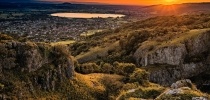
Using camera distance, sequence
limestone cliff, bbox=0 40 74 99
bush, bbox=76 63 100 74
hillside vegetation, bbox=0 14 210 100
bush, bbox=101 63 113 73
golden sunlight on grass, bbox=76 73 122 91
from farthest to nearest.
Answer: bush, bbox=101 63 113 73
bush, bbox=76 63 100 74
golden sunlight on grass, bbox=76 73 122 91
limestone cliff, bbox=0 40 74 99
hillside vegetation, bbox=0 14 210 100

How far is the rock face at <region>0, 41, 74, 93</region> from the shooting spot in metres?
77.3

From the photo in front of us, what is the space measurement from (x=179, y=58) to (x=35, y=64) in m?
71.3

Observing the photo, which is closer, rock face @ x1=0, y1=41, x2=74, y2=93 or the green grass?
rock face @ x1=0, y1=41, x2=74, y2=93

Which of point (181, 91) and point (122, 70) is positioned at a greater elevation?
point (181, 91)

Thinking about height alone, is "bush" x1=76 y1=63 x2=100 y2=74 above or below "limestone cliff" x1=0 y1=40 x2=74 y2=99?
below

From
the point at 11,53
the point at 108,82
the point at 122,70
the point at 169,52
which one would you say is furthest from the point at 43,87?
the point at 169,52

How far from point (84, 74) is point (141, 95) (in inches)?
2149

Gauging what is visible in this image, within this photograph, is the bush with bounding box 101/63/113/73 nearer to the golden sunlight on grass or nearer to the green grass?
the golden sunlight on grass

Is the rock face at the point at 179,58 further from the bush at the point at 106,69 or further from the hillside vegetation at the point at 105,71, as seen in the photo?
the bush at the point at 106,69

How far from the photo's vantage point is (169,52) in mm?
138875

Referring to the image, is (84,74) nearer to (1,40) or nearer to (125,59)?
(1,40)

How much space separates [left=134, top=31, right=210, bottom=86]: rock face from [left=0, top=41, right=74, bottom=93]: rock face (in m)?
48.4

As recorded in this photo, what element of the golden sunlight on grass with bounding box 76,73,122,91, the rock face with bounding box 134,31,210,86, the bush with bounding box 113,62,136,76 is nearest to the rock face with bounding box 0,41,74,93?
the golden sunlight on grass with bounding box 76,73,122,91

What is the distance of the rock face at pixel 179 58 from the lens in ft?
436
